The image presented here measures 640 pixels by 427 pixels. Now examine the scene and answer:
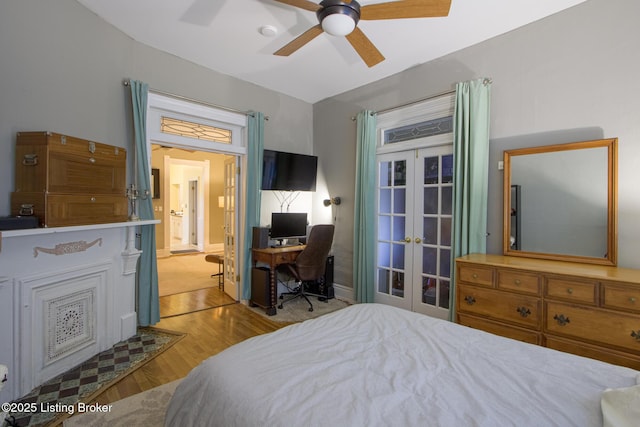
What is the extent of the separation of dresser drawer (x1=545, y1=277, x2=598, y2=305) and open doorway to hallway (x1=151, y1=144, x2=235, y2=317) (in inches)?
139

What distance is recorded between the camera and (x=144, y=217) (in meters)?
3.03

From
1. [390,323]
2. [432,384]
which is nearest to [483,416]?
[432,384]

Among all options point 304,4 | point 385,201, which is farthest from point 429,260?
point 304,4

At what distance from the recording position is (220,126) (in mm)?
3775

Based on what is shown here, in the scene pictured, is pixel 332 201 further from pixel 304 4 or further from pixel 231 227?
pixel 304 4

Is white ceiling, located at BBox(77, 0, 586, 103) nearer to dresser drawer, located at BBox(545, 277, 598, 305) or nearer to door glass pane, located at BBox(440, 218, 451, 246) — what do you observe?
door glass pane, located at BBox(440, 218, 451, 246)

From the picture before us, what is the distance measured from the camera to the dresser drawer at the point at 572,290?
1.95m

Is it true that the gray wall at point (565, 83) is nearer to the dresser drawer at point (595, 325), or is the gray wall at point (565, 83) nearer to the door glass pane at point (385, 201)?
the dresser drawer at point (595, 325)

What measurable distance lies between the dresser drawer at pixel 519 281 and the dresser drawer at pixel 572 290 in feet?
0.24

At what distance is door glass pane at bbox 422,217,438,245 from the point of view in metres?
3.33

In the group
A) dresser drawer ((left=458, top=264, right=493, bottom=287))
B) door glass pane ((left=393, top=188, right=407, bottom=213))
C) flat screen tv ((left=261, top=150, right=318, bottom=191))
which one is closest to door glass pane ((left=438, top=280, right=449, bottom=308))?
dresser drawer ((left=458, top=264, right=493, bottom=287))

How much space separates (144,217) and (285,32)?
7.58 ft

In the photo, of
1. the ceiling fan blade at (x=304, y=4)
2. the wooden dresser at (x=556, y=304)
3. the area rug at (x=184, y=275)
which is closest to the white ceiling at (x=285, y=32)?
the ceiling fan blade at (x=304, y=4)

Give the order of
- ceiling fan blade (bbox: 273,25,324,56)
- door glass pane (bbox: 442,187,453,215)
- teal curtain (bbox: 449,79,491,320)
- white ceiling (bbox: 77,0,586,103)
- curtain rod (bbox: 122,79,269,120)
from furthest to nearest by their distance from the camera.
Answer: door glass pane (bbox: 442,187,453,215) < curtain rod (bbox: 122,79,269,120) < teal curtain (bbox: 449,79,491,320) < white ceiling (bbox: 77,0,586,103) < ceiling fan blade (bbox: 273,25,324,56)
